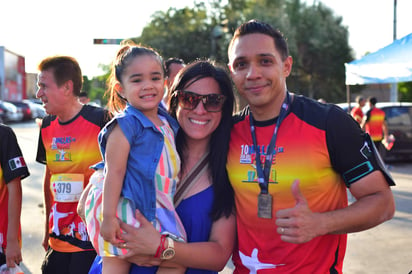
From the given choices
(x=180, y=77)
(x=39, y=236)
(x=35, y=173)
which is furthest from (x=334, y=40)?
(x=180, y=77)

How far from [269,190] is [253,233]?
25 centimetres

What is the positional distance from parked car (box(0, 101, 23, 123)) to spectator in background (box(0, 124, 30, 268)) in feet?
94.3

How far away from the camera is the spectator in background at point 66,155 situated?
10.7 ft

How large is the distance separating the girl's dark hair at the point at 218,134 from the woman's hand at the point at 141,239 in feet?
1.12

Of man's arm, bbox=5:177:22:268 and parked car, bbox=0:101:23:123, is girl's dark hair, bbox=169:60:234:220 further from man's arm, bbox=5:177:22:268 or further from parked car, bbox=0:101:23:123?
parked car, bbox=0:101:23:123

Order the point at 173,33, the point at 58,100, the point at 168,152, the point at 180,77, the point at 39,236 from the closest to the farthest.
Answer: the point at 168,152
the point at 180,77
the point at 58,100
the point at 39,236
the point at 173,33

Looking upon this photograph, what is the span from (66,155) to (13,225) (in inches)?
24.9

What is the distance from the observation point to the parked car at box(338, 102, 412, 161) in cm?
1312

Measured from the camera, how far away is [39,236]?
6.49 meters

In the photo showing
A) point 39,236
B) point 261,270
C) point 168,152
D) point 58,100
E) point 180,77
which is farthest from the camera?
point 39,236

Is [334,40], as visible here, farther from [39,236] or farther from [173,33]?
[39,236]

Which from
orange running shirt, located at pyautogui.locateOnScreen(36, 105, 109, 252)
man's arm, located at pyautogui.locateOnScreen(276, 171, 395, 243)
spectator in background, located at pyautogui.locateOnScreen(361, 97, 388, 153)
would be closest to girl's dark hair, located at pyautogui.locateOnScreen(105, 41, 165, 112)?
orange running shirt, located at pyautogui.locateOnScreen(36, 105, 109, 252)

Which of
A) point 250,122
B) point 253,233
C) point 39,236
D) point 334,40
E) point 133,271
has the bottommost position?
point 39,236

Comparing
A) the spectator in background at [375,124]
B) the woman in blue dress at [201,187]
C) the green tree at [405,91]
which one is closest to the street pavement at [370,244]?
the spectator in background at [375,124]
